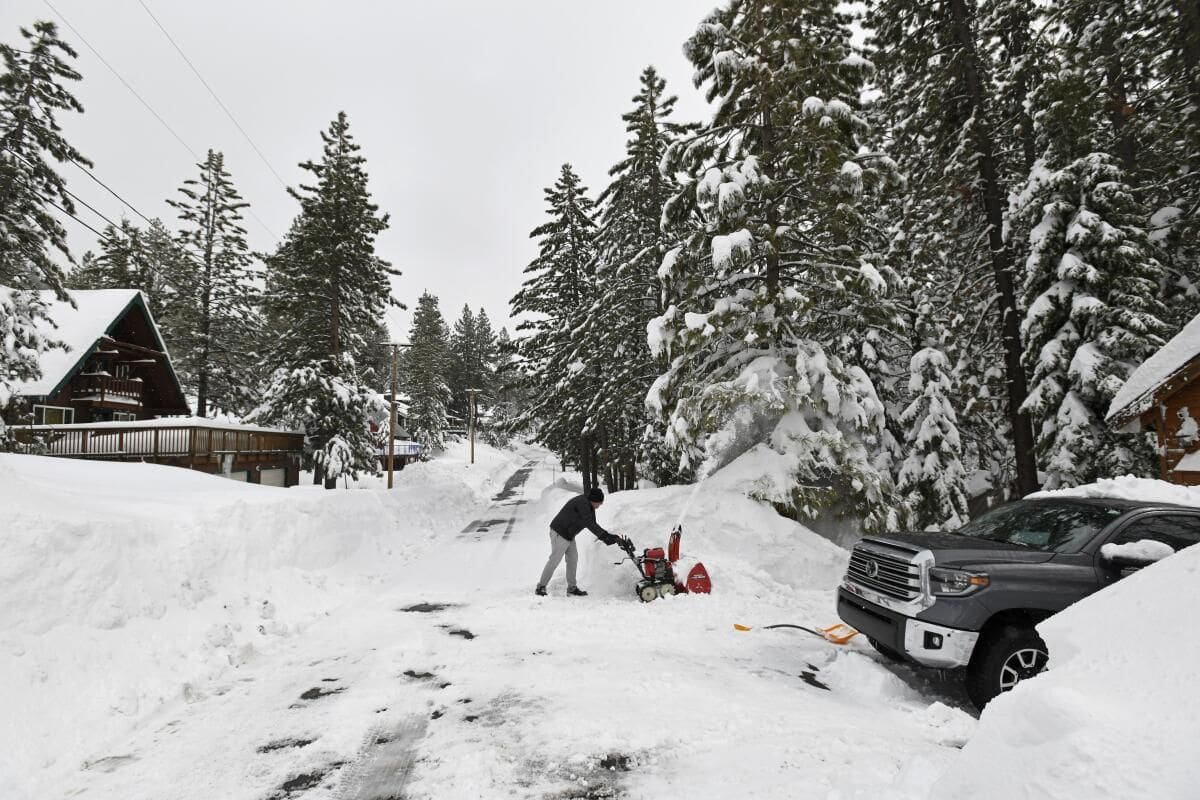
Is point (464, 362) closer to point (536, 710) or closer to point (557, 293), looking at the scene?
point (557, 293)

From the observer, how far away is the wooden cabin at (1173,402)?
990 centimetres

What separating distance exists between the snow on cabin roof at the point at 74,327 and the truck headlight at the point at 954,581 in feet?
87.6

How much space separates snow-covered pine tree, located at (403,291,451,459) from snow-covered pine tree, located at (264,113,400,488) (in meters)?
34.4

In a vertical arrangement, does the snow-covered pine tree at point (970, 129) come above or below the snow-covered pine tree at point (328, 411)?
above

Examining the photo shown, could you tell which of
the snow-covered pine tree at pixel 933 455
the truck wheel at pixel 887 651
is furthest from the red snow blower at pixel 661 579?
the snow-covered pine tree at pixel 933 455

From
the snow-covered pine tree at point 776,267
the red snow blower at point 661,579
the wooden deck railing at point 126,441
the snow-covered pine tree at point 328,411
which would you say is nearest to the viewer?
the red snow blower at point 661,579

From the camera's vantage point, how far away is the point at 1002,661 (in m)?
4.67

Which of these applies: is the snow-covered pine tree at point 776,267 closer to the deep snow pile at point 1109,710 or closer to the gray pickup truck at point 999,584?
the gray pickup truck at point 999,584

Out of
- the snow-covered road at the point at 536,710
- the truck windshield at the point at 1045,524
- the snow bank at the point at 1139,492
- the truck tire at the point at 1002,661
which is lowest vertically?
the snow-covered road at the point at 536,710

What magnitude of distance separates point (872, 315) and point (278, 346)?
2273 centimetres

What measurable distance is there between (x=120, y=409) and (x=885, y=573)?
33.2 meters

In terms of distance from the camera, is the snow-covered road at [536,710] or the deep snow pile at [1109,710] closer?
the deep snow pile at [1109,710]

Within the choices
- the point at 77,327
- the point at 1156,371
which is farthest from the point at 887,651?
the point at 77,327

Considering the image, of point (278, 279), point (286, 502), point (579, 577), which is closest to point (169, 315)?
point (278, 279)
